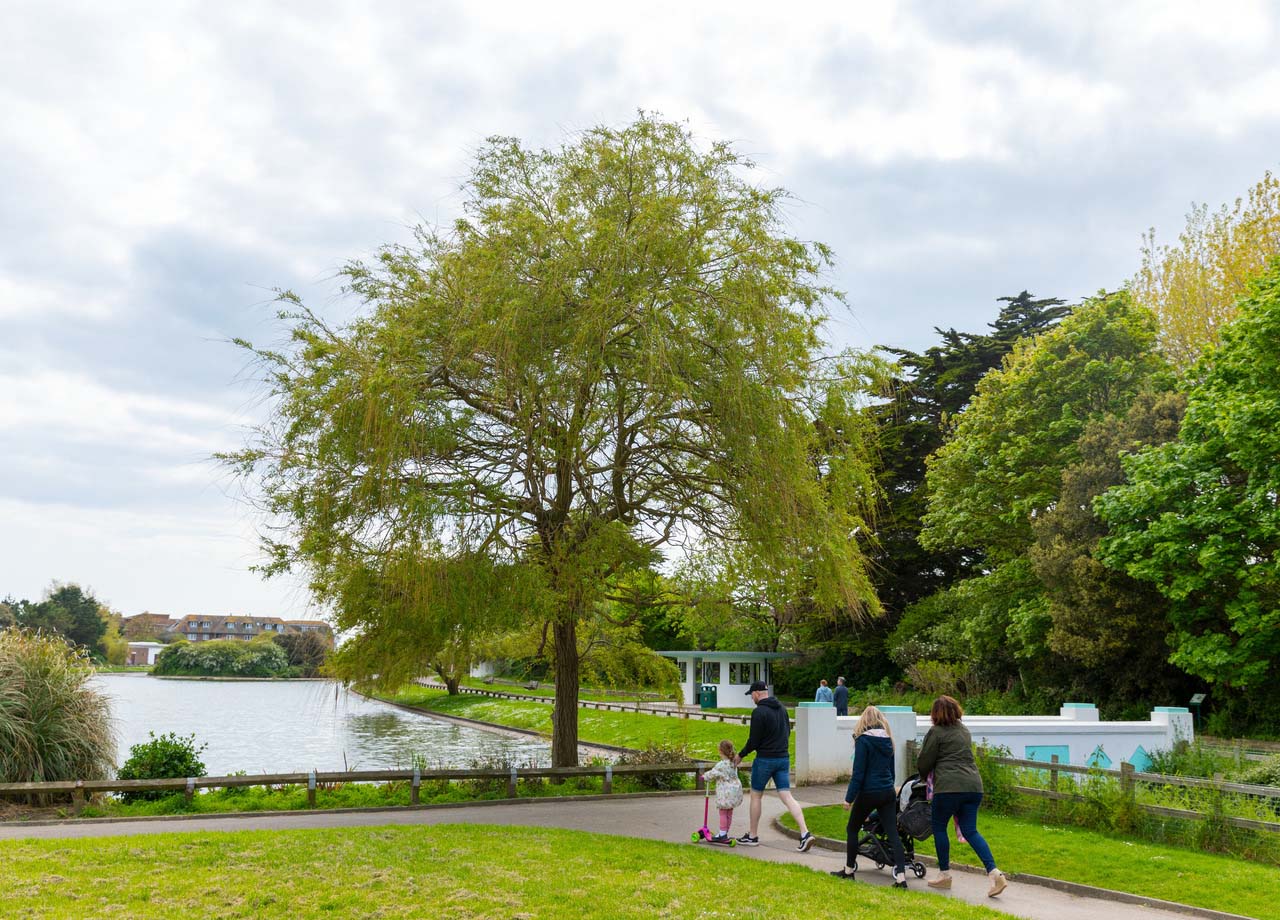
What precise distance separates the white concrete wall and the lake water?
20.0 ft

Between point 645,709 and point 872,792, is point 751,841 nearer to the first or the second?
point 872,792

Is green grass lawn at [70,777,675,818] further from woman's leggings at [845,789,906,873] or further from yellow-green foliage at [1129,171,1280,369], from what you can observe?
yellow-green foliage at [1129,171,1280,369]

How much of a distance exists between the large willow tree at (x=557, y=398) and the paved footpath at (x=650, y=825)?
271cm

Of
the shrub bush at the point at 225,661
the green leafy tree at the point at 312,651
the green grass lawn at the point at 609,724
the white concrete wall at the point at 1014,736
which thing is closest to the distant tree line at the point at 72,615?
the shrub bush at the point at 225,661

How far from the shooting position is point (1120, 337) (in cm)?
3322

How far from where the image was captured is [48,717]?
14898 millimetres

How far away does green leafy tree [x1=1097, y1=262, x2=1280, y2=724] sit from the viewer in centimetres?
2278

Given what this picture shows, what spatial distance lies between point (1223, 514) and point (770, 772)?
708 inches

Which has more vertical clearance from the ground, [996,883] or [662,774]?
[996,883]

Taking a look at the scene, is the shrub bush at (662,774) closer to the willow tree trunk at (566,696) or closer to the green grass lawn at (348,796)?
the green grass lawn at (348,796)

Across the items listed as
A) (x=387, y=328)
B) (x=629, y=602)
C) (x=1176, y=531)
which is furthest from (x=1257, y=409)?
(x=387, y=328)

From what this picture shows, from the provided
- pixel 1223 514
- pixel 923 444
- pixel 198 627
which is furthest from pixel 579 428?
pixel 198 627

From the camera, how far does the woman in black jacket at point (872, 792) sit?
9203 millimetres

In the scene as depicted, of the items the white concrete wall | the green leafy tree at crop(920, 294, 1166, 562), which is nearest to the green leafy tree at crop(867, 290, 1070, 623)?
the green leafy tree at crop(920, 294, 1166, 562)
